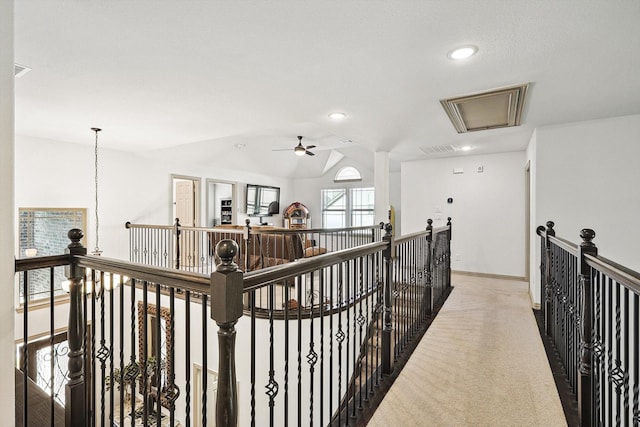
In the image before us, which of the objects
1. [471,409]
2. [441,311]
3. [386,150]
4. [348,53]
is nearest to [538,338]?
[441,311]

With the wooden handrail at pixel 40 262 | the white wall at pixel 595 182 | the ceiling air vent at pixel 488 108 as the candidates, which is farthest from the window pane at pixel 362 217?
the wooden handrail at pixel 40 262

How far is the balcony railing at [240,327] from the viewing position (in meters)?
1.04

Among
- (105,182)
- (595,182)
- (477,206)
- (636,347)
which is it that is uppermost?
(105,182)

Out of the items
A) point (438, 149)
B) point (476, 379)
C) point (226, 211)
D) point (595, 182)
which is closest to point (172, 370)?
point (476, 379)

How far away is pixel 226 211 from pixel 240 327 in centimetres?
484

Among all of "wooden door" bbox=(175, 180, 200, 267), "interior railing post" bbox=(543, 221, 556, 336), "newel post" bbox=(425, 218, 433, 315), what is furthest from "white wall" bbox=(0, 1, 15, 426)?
"wooden door" bbox=(175, 180, 200, 267)

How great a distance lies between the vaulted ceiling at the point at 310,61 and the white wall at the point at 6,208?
2.10 feet

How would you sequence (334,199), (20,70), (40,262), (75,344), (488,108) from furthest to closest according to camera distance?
(334,199) → (488,108) → (20,70) → (75,344) → (40,262)

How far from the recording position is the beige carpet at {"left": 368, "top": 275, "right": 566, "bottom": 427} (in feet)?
6.35

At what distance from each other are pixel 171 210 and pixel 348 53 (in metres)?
5.64

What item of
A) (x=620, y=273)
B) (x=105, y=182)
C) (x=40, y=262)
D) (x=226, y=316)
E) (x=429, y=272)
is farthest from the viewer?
(x=105, y=182)

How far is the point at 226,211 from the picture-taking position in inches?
330

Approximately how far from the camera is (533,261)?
4.33 m

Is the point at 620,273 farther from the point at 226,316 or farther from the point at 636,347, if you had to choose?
the point at 226,316
